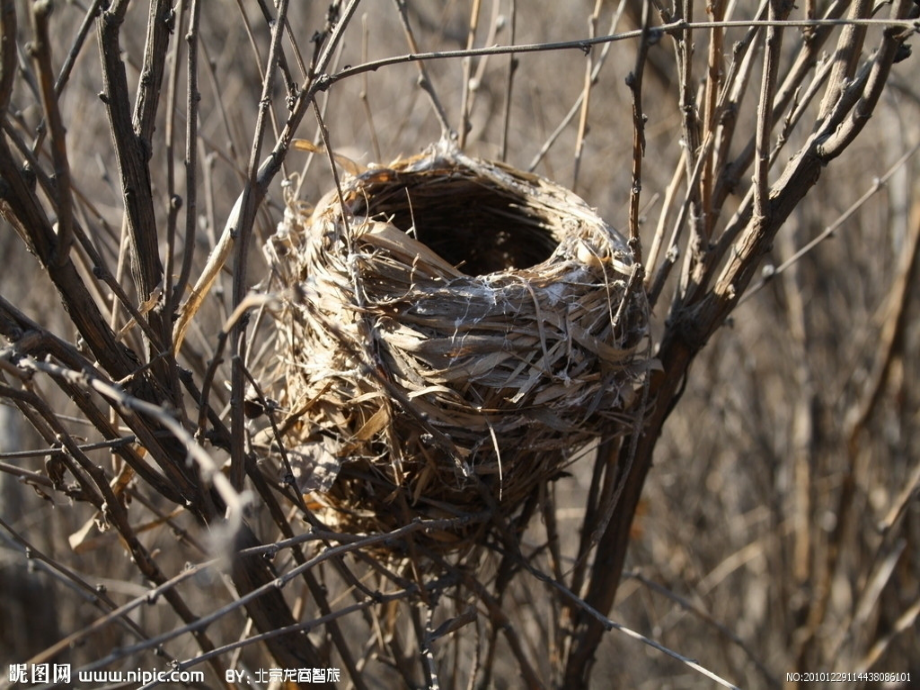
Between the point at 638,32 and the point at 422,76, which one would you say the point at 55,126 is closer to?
the point at 638,32

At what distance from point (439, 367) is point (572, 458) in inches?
15.0

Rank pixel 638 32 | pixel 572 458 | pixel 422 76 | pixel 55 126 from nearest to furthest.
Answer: pixel 55 126, pixel 638 32, pixel 572 458, pixel 422 76

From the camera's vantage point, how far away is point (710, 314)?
148cm

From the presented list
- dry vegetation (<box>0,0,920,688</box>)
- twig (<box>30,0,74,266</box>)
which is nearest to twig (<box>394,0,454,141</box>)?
dry vegetation (<box>0,0,920,688</box>)

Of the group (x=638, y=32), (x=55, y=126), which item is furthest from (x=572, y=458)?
(x=55, y=126)

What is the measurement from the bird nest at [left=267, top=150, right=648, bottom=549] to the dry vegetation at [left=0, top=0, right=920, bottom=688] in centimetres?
6

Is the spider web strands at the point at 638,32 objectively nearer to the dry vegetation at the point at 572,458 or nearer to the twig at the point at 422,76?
the dry vegetation at the point at 572,458

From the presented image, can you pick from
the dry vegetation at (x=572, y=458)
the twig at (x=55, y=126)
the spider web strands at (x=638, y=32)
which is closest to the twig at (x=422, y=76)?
the dry vegetation at (x=572, y=458)

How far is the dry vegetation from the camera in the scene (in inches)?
46.2

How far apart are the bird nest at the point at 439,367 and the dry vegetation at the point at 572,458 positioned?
57 millimetres

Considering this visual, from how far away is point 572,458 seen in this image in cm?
159

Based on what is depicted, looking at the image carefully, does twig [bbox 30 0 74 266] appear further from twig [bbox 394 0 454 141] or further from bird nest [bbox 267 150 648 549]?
twig [bbox 394 0 454 141]

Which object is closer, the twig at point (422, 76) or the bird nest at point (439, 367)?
the bird nest at point (439, 367)

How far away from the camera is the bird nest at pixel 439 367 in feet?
4.53
